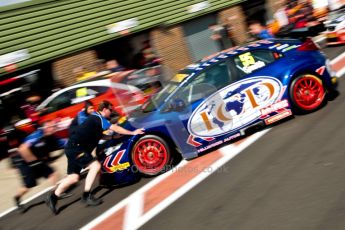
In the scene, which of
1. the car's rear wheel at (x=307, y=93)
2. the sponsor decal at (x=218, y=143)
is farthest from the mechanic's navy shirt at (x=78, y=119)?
the car's rear wheel at (x=307, y=93)

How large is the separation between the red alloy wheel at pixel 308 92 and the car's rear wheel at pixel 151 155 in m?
2.49

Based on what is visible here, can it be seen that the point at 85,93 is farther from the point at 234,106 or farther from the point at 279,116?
the point at 279,116

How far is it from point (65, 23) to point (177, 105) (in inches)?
324

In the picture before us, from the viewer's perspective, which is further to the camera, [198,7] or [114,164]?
[198,7]

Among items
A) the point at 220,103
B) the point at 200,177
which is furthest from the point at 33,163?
the point at 220,103

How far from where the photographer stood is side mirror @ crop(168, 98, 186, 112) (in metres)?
6.77

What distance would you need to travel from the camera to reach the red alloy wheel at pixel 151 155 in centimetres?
669

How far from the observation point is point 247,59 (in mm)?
7297

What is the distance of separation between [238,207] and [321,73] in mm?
3672

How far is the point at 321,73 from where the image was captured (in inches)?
296

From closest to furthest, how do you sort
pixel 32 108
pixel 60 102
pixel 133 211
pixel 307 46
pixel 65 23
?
pixel 133 211, pixel 307 46, pixel 60 102, pixel 32 108, pixel 65 23

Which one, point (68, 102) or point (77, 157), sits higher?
point (68, 102)

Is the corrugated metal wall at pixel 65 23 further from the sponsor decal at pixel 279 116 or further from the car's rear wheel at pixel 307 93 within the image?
the car's rear wheel at pixel 307 93

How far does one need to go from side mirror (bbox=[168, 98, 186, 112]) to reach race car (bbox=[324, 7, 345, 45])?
7.91m
